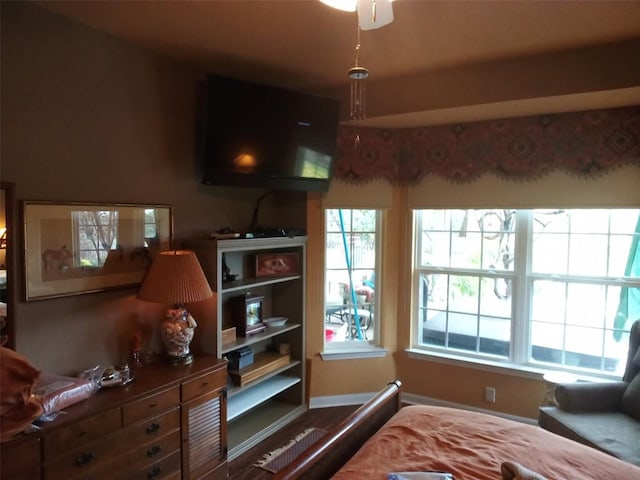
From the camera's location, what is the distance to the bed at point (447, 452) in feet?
5.35

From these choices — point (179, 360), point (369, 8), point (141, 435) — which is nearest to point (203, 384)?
point (179, 360)

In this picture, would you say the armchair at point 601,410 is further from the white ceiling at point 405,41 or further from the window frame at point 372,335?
the white ceiling at point 405,41

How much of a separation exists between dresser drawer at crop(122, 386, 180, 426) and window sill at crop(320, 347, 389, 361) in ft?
5.09

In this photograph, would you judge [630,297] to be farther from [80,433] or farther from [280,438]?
[80,433]

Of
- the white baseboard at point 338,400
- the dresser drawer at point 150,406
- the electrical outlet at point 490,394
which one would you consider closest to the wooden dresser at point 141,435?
the dresser drawer at point 150,406

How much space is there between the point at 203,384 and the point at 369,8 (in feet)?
6.88

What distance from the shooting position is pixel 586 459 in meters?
1.76

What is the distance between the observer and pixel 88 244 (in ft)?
7.43

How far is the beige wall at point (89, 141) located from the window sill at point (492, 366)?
7.07ft

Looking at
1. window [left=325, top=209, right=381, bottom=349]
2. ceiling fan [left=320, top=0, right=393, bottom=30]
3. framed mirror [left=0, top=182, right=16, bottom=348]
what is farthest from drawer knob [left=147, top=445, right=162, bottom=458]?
ceiling fan [left=320, top=0, right=393, bottom=30]

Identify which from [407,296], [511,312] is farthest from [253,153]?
[511,312]

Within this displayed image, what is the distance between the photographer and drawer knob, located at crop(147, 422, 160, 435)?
6.95 feet

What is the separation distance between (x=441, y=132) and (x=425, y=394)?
2.23m

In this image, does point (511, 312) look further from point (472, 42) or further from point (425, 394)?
point (472, 42)
